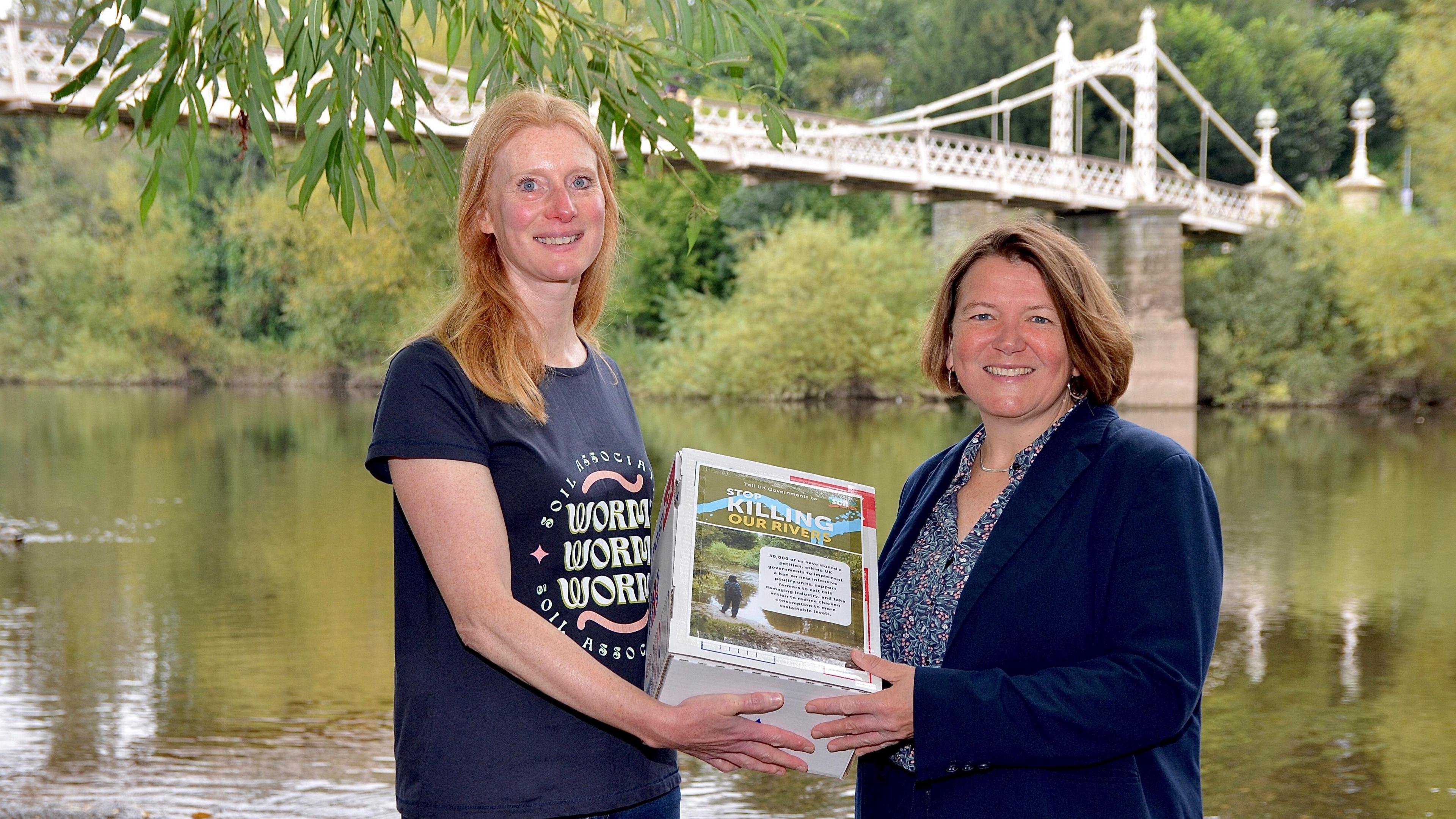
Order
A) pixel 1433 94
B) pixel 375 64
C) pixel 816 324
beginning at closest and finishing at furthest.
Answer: pixel 375 64 < pixel 1433 94 < pixel 816 324

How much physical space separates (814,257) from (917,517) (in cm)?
3214

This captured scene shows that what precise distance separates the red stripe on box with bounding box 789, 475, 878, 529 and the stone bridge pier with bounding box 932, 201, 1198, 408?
28940 mm

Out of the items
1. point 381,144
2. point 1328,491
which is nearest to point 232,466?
point 1328,491

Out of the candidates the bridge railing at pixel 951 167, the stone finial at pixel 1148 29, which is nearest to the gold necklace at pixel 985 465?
the bridge railing at pixel 951 167

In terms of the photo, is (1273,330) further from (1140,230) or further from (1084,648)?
(1084,648)

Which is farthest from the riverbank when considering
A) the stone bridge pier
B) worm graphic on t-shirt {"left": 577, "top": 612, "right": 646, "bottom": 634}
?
the stone bridge pier

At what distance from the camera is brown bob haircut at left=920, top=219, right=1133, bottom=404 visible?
220cm

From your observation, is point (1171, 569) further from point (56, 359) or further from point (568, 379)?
point (56, 359)

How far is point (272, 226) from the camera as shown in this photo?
40688 mm

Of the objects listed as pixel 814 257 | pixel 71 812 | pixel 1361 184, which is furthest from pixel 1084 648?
pixel 1361 184

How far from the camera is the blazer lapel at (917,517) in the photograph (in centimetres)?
238

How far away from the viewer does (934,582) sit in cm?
226

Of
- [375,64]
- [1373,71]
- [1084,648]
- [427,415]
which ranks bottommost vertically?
[1084,648]

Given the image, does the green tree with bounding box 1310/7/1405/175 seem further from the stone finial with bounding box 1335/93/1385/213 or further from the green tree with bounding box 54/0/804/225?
the green tree with bounding box 54/0/804/225
